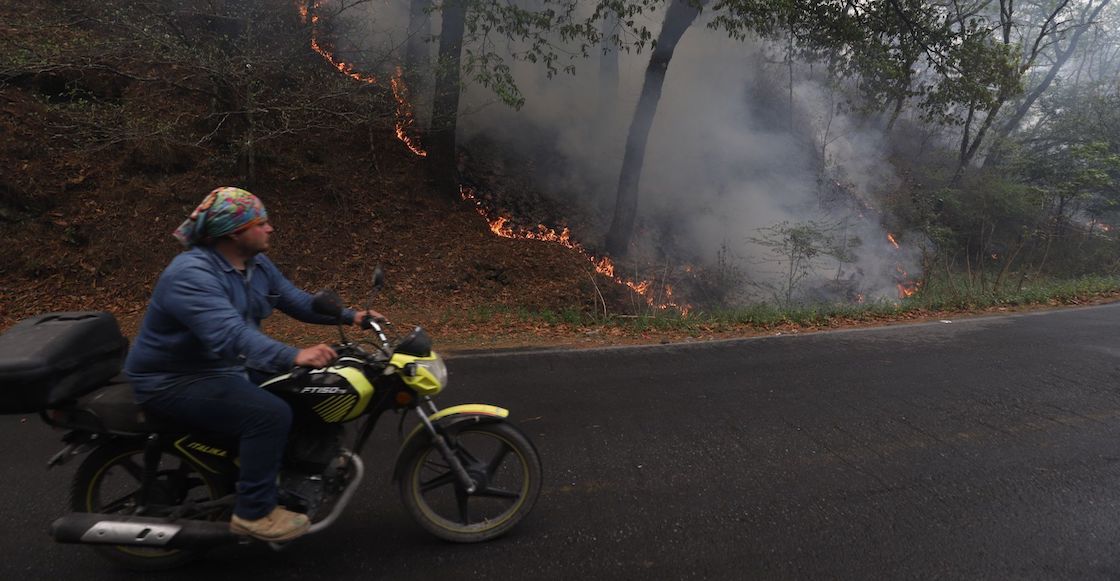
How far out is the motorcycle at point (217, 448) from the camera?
2.60m

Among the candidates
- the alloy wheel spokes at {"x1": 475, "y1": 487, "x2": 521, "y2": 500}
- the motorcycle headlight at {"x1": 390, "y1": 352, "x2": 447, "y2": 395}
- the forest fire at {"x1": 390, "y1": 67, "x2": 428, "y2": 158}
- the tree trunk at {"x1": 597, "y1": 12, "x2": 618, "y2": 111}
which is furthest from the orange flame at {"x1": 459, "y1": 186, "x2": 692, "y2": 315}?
the motorcycle headlight at {"x1": 390, "y1": 352, "x2": 447, "y2": 395}

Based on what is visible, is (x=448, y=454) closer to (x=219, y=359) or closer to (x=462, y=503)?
(x=462, y=503)

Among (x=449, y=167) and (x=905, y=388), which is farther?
(x=449, y=167)

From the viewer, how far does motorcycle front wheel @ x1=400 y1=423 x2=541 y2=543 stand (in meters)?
3.00

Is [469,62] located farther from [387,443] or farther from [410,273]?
[387,443]

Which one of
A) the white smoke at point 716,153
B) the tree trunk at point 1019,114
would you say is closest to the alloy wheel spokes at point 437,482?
the white smoke at point 716,153

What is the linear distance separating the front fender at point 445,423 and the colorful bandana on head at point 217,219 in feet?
4.19

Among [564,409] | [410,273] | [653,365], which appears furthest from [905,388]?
[410,273]

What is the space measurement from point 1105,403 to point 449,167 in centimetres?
1120

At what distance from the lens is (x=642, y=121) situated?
12664 mm

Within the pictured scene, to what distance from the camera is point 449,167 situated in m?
12.8

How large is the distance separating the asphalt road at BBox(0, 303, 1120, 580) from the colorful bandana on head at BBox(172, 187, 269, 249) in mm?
1610

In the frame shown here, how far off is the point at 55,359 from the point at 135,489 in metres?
0.81

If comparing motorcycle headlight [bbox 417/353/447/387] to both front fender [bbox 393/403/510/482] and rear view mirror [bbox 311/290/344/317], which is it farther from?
rear view mirror [bbox 311/290/344/317]
